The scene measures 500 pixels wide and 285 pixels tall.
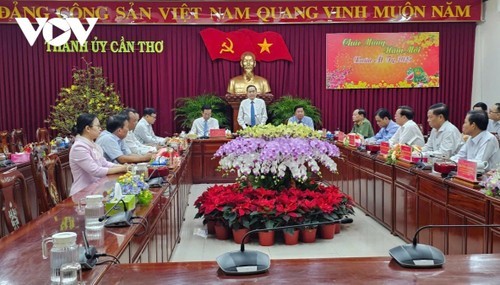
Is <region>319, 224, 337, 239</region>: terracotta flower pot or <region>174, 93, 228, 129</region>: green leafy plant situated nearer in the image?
<region>319, 224, 337, 239</region>: terracotta flower pot

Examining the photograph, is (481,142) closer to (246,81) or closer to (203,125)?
(203,125)

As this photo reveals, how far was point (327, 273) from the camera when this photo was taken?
137cm

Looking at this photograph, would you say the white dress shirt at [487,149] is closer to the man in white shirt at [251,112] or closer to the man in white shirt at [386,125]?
the man in white shirt at [386,125]

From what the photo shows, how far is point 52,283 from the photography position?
131cm

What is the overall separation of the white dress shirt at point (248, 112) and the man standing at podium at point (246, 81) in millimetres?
516

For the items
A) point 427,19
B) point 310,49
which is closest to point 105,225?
point 310,49

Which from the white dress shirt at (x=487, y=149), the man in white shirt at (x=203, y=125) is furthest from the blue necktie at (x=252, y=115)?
the white dress shirt at (x=487, y=149)

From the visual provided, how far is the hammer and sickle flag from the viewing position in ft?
30.2

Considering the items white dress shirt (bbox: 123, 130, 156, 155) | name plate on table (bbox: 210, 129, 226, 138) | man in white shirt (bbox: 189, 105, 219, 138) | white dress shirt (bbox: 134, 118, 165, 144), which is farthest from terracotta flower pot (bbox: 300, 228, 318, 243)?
man in white shirt (bbox: 189, 105, 219, 138)

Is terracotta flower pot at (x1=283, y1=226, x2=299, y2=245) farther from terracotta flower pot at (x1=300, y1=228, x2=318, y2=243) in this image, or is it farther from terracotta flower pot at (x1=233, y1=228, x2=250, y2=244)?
terracotta flower pot at (x1=233, y1=228, x2=250, y2=244)

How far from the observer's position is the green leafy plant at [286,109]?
883 cm

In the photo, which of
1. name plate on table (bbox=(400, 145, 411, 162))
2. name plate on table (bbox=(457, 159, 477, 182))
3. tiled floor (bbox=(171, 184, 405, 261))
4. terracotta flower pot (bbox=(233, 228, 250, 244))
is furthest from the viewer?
terracotta flower pot (bbox=(233, 228, 250, 244))

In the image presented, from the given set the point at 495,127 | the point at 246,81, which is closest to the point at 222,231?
the point at 495,127

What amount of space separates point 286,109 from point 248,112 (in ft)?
2.75
